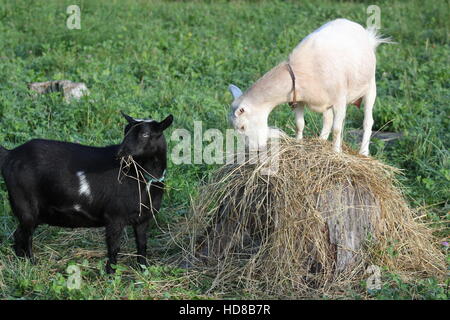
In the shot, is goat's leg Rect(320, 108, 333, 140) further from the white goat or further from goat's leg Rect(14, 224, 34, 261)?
goat's leg Rect(14, 224, 34, 261)

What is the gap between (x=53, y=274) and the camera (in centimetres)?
516

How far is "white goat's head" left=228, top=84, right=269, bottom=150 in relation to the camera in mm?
5199

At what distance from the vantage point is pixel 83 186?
5.10 metres

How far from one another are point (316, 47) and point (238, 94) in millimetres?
724

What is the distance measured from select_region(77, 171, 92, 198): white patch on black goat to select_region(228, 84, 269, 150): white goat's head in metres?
1.18

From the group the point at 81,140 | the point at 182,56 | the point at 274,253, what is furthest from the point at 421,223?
the point at 182,56

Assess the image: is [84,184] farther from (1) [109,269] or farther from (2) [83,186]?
(1) [109,269]

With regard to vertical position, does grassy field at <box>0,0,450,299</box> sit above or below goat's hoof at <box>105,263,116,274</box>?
above

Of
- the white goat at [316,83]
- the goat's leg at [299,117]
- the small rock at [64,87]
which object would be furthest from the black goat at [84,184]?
the small rock at [64,87]

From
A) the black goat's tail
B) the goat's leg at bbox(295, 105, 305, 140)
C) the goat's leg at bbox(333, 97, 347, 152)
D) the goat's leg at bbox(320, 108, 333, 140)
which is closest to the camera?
the black goat's tail

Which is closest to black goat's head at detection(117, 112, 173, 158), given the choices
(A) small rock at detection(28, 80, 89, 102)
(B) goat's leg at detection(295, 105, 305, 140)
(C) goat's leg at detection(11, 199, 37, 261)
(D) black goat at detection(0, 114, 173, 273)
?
(D) black goat at detection(0, 114, 173, 273)

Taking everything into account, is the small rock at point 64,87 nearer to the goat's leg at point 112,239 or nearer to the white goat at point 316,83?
the white goat at point 316,83
